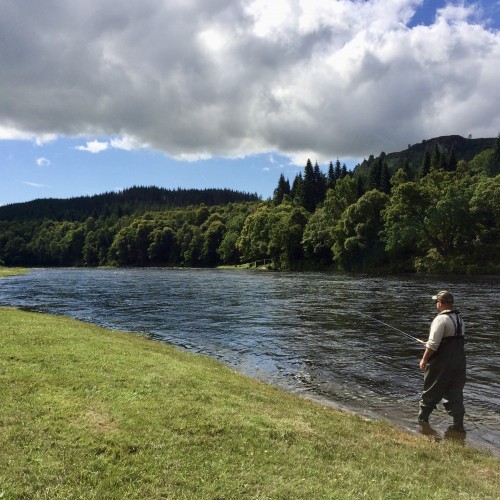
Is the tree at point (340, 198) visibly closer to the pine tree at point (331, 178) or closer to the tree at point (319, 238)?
the tree at point (319, 238)

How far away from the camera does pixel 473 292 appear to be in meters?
44.6

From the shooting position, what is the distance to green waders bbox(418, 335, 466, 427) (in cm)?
1100

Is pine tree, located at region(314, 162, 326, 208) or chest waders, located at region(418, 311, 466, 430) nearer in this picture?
chest waders, located at region(418, 311, 466, 430)

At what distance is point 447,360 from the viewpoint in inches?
435

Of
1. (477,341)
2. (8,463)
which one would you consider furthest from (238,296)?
(8,463)

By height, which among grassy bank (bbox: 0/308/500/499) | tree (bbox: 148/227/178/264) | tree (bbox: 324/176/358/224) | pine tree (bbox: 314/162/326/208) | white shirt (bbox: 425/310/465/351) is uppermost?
pine tree (bbox: 314/162/326/208)

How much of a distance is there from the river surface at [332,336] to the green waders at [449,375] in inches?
29.5

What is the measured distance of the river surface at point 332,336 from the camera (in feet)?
45.6

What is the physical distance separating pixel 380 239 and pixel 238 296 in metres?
54.6

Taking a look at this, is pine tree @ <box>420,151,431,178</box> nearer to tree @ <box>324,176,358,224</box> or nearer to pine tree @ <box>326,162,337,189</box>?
tree @ <box>324,176,358,224</box>

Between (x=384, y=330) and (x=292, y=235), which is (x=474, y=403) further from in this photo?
(x=292, y=235)

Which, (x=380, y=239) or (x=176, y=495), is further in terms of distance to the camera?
(x=380, y=239)

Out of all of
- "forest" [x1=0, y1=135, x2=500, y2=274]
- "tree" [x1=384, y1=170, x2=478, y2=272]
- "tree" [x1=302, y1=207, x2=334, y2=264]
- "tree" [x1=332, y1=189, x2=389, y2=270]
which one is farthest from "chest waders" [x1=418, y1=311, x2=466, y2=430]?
"tree" [x1=302, y1=207, x2=334, y2=264]

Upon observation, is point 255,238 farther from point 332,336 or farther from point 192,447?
point 192,447
